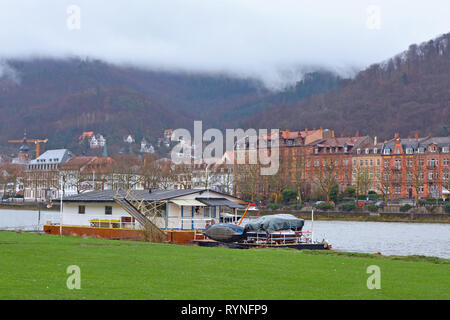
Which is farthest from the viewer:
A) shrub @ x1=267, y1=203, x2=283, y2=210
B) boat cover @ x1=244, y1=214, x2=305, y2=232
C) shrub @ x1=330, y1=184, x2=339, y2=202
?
shrub @ x1=330, y1=184, x2=339, y2=202

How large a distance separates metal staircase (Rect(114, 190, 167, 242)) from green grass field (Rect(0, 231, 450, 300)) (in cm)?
1672

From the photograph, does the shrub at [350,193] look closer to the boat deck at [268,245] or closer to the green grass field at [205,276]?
the boat deck at [268,245]

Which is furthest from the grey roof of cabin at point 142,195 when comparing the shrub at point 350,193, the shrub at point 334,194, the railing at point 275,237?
the shrub at point 350,193

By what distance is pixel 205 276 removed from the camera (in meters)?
21.8

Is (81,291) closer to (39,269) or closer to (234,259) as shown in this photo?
(39,269)

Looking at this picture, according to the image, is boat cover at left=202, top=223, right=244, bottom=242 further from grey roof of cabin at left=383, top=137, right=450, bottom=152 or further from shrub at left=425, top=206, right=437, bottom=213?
grey roof of cabin at left=383, top=137, right=450, bottom=152

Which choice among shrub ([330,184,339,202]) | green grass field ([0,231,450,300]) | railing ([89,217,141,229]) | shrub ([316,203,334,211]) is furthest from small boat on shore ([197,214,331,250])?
shrub ([330,184,339,202])

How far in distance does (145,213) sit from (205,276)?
3010 centimetres

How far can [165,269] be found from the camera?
23.6 meters

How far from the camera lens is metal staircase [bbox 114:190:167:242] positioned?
4747cm
